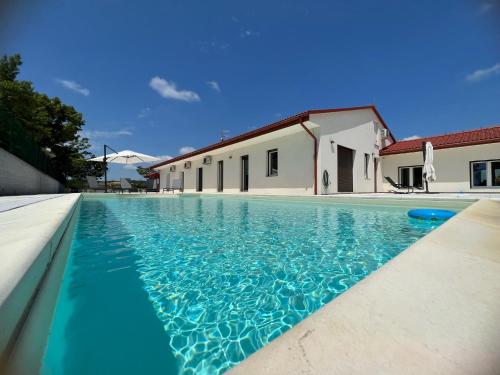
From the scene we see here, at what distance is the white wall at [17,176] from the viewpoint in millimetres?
7191

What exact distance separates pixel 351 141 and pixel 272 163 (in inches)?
168

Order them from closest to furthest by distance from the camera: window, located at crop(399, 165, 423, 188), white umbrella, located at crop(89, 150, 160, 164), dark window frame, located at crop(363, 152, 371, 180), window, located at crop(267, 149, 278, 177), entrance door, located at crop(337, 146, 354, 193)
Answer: entrance door, located at crop(337, 146, 354, 193) → window, located at crop(267, 149, 278, 177) → dark window frame, located at crop(363, 152, 371, 180) → window, located at crop(399, 165, 423, 188) → white umbrella, located at crop(89, 150, 160, 164)

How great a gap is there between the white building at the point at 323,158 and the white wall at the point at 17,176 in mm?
8483

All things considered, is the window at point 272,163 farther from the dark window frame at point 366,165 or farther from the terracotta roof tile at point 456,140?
the terracotta roof tile at point 456,140

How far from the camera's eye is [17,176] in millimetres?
8242

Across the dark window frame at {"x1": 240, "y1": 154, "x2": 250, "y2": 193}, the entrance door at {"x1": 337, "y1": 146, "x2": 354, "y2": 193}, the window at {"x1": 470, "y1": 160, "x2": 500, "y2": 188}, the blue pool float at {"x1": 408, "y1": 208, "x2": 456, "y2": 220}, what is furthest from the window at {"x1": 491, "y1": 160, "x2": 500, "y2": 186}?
the dark window frame at {"x1": 240, "y1": 154, "x2": 250, "y2": 193}

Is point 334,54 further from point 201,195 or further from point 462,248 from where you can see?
point 462,248

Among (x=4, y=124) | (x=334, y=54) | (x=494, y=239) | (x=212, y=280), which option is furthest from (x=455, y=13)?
(x=4, y=124)

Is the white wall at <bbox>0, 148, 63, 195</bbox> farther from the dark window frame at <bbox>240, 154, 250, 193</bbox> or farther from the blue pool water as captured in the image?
the dark window frame at <bbox>240, 154, 250, 193</bbox>

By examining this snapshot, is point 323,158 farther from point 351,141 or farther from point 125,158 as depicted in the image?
point 125,158

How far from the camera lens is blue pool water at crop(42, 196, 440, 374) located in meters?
1.08

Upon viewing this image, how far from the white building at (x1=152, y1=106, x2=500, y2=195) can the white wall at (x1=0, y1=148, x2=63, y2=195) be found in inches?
334

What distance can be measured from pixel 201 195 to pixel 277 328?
13.6 m

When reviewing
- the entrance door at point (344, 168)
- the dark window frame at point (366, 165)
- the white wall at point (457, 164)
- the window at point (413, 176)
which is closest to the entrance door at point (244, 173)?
the entrance door at point (344, 168)
